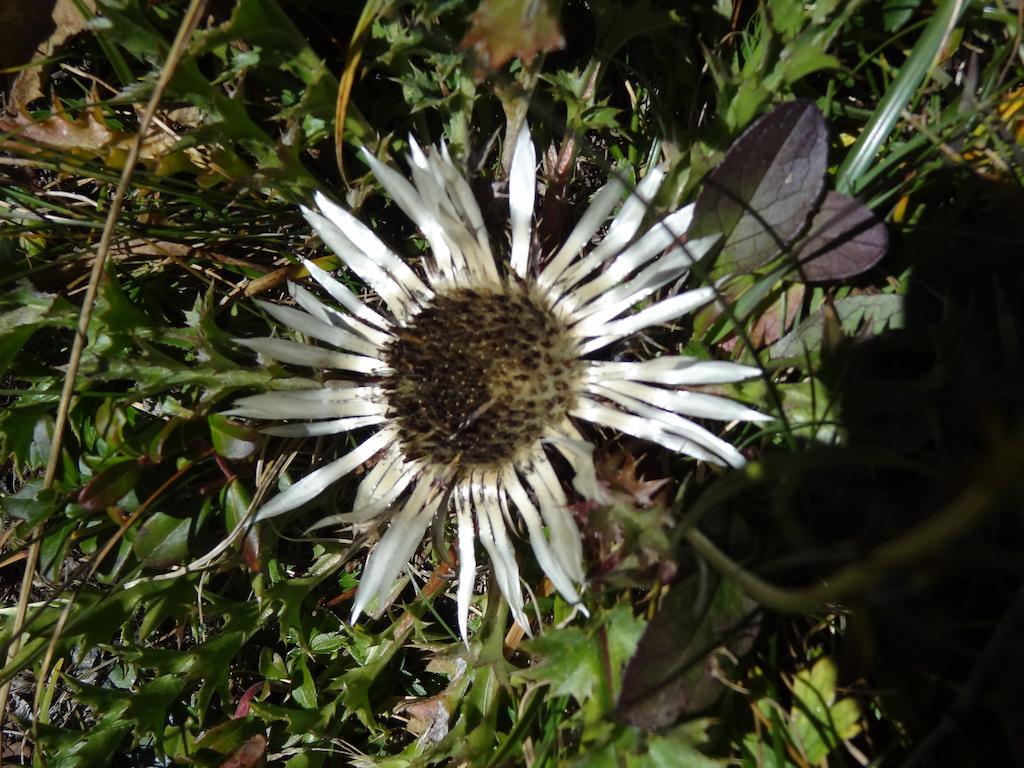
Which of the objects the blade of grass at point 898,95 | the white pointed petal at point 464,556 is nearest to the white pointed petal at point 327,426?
the white pointed petal at point 464,556

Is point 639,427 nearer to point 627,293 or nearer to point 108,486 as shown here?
point 627,293

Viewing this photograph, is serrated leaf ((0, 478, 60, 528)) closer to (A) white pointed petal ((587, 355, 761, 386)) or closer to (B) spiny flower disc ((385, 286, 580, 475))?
(B) spiny flower disc ((385, 286, 580, 475))

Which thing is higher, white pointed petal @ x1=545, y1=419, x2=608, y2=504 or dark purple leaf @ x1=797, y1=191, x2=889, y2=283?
dark purple leaf @ x1=797, y1=191, x2=889, y2=283

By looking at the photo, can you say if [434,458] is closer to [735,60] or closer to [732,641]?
[732,641]

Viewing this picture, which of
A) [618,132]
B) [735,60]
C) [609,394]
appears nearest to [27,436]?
[609,394]

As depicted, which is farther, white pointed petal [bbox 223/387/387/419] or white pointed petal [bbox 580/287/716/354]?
white pointed petal [bbox 223/387/387/419]

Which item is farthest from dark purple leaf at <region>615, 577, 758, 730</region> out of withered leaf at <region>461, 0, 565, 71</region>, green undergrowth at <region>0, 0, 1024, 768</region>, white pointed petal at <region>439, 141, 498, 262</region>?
withered leaf at <region>461, 0, 565, 71</region>

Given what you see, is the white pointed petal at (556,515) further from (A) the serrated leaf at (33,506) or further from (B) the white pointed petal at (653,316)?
(A) the serrated leaf at (33,506)
